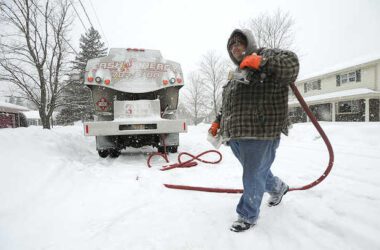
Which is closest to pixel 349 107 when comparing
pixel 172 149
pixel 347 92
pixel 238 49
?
pixel 347 92

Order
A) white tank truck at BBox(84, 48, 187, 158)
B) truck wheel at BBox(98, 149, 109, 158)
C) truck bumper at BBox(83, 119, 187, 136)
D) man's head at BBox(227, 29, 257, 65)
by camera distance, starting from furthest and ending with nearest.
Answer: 1. truck wheel at BBox(98, 149, 109, 158)
2. white tank truck at BBox(84, 48, 187, 158)
3. truck bumper at BBox(83, 119, 187, 136)
4. man's head at BBox(227, 29, 257, 65)

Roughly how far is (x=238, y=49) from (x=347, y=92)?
21.8m

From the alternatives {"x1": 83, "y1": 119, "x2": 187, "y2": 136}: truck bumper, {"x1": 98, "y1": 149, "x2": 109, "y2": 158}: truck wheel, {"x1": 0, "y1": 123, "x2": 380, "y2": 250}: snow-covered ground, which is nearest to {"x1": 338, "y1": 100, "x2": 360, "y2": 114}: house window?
{"x1": 0, "y1": 123, "x2": 380, "y2": 250}: snow-covered ground

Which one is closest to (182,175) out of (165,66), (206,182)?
(206,182)

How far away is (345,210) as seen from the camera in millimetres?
2053

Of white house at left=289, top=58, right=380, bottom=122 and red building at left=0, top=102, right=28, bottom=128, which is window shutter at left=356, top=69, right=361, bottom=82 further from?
red building at left=0, top=102, right=28, bottom=128

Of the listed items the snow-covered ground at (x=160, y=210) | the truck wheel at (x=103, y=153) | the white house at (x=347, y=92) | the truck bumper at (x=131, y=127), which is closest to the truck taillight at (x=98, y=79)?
the truck bumper at (x=131, y=127)

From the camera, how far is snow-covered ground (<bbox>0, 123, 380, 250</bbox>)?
1721 millimetres

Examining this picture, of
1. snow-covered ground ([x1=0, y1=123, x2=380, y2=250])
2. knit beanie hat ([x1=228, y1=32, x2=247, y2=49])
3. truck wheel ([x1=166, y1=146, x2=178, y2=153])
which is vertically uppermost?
knit beanie hat ([x1=228, y1=32, x2=247, y2=49])

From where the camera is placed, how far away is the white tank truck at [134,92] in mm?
4848

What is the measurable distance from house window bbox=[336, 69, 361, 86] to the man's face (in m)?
22.3

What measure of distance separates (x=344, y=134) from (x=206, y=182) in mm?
6600

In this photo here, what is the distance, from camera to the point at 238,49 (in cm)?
202

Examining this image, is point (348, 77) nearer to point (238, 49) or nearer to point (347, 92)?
point (347, 92)
